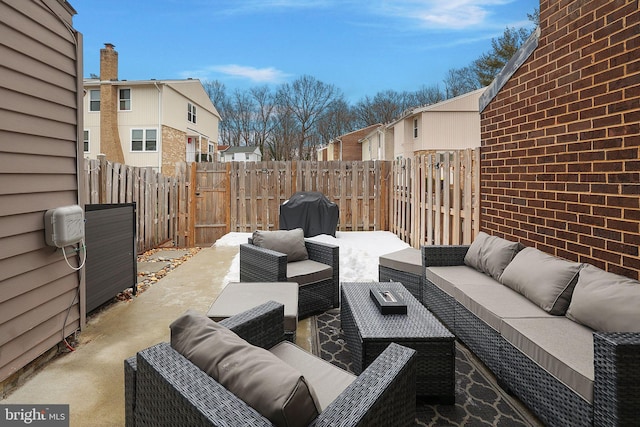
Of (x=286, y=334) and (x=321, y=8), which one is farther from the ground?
(x=321, y=8)

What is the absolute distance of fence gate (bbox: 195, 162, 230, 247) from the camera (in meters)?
8.97

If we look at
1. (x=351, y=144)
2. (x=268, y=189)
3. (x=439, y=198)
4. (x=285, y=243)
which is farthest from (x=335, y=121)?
(x=285, y=243)

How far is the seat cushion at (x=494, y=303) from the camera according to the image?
258 cm

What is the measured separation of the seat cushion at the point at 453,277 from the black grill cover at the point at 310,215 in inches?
173

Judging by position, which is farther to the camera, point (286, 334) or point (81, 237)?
point (81, 237)

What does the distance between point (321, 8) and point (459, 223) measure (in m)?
31.7

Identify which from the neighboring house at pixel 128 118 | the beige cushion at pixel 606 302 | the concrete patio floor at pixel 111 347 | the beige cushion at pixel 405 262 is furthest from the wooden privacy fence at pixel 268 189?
the neighboring house at pixel 128 118

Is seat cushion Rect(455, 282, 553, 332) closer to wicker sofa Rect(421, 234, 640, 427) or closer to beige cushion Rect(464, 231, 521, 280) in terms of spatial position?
wicker sofa Rect(421, 234, 640, 427)

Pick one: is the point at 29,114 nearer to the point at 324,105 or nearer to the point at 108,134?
the point at 108,134

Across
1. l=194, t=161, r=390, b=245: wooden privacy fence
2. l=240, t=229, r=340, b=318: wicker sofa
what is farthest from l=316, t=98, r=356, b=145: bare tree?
l=240, t=229, r=340, b=318: wicker sofa

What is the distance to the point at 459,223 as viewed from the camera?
5.16 metres

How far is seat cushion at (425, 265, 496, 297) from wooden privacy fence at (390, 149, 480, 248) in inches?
45.3

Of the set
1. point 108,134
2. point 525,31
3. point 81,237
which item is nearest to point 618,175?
point 81,237

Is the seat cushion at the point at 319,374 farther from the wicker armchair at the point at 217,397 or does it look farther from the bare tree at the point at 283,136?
the bare tree at the point at 283,136
